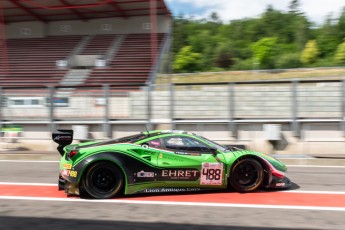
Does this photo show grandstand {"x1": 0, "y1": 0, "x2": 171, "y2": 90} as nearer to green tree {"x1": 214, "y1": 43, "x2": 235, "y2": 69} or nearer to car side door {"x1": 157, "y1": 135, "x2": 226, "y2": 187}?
green tree {"x1": 214, "y1": 43, "x2": 235, "y2": 69}

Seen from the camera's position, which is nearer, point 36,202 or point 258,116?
point 36,202

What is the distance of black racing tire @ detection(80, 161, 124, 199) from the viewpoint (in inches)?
251

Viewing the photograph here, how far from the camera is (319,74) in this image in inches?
1006

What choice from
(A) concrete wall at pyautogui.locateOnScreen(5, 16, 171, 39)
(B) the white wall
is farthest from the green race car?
(B) the white wall

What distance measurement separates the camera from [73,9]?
95.4 ft

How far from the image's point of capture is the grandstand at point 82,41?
82.5 feet

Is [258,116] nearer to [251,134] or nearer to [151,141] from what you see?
[251,134]

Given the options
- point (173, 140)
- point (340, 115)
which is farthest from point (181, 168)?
point (340, 115)

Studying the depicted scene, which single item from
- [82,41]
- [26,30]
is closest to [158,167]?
[82,41]

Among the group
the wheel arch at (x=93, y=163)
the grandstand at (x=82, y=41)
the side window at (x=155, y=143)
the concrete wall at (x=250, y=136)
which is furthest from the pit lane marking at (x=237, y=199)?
the grandstand at (x=82, y=41)

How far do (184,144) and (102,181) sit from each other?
1555 mm

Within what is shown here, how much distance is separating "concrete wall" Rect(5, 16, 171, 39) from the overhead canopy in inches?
15.5

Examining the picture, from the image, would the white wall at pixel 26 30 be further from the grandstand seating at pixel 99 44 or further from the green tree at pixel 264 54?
the green tree at pixel 264 54

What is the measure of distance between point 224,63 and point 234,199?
38.1 meters
